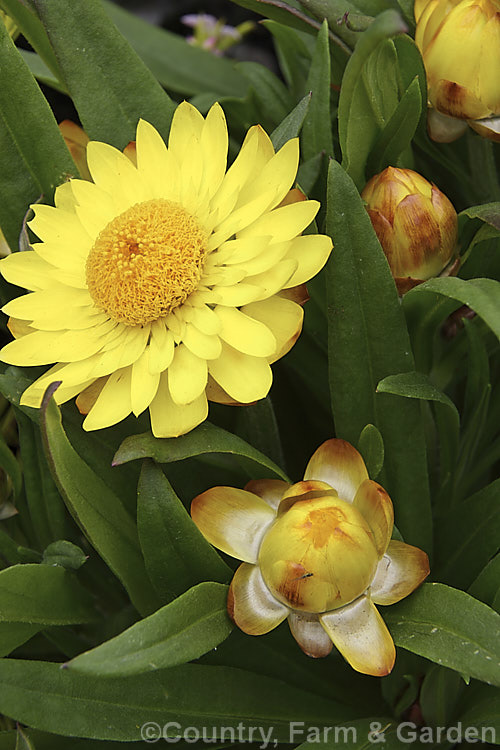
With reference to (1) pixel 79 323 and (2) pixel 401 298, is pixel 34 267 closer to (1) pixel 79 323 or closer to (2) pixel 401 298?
(1) pixel 79 323

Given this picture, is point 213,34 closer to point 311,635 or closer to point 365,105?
point 365,105

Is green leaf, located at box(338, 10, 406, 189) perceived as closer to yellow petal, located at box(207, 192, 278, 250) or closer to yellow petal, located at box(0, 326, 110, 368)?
yellow petal, located at box(207, 192, 278, 250)

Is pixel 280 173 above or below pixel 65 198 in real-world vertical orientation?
above

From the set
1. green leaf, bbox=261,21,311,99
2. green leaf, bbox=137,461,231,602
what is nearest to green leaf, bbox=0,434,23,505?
green leaf, bbox=137,461,231,602

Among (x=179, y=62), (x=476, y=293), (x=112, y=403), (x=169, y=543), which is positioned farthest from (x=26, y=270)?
(x=179, y=62)

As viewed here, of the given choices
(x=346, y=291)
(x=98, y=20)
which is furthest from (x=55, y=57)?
(x=346, y=291)

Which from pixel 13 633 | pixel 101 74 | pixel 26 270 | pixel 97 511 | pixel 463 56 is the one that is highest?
pixel 463 56
